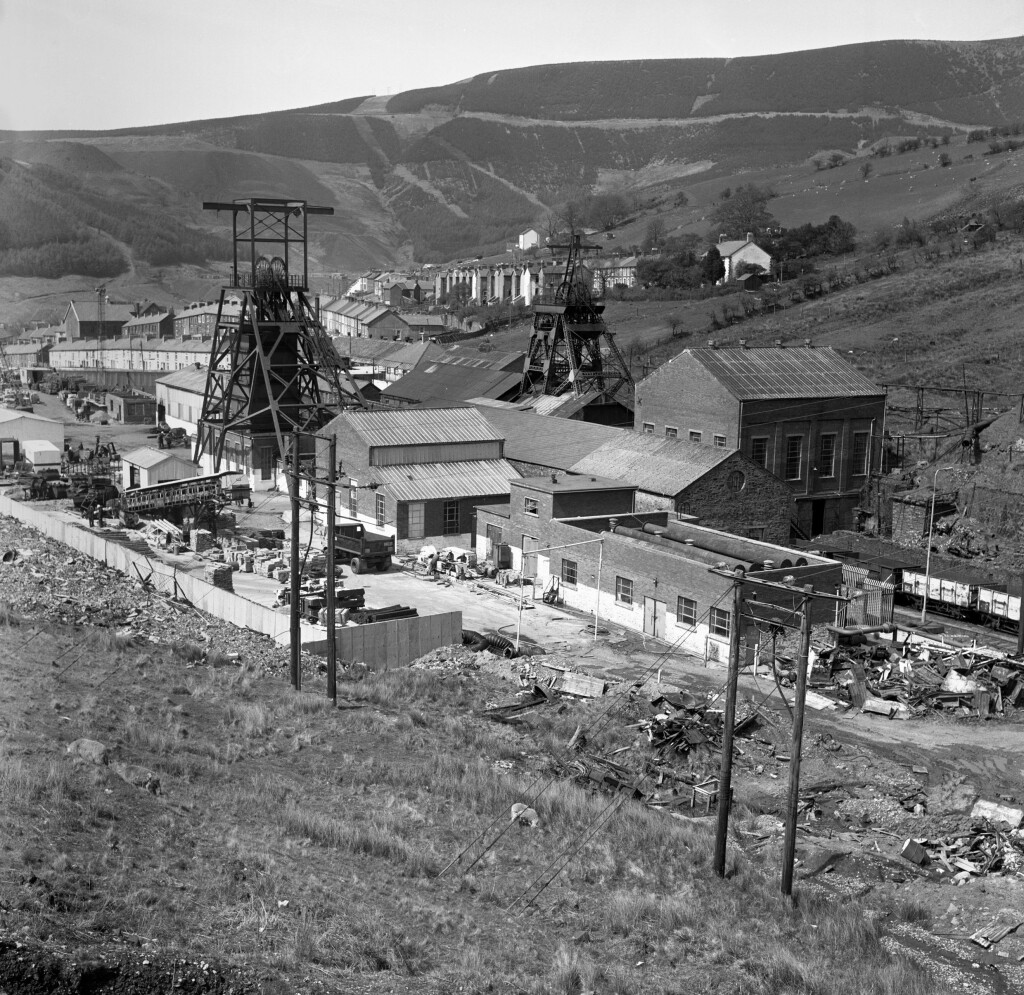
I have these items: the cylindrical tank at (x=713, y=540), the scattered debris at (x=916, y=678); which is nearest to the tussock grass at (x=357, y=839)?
the scattered debris at (x=916, y=678)

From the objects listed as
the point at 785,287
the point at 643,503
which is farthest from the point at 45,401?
the point at 643,503

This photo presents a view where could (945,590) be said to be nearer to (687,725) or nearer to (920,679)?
(920,679)

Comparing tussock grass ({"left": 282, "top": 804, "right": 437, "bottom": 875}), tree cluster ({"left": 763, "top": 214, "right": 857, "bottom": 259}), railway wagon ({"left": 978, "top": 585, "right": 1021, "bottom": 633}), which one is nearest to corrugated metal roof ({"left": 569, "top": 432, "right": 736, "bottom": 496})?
railway wagon ({"left": 978, "top": 585, "right": 1021, "bottom": 633})

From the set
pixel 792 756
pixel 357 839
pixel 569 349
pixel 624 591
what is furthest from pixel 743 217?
pixel 357 839

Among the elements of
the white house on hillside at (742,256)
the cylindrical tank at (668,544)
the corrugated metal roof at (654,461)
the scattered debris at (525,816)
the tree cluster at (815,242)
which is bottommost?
the scattered debris at (525,816)

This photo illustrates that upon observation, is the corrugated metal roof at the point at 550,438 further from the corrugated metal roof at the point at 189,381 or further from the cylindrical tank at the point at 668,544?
the corrugated metal roof at the point at 189,381

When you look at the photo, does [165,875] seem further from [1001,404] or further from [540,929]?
[1001,404]
